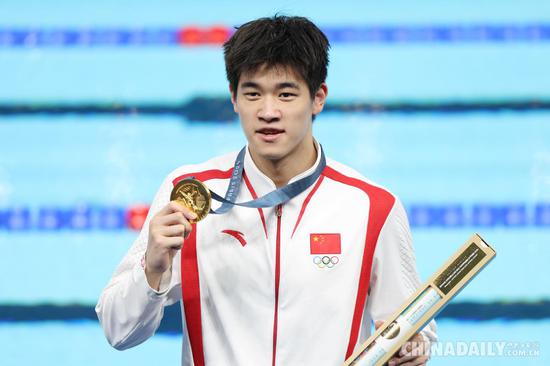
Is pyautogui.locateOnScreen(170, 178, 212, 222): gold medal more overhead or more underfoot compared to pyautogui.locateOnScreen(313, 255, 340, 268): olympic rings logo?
more overhead

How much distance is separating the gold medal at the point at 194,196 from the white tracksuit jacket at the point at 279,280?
0.13 meters

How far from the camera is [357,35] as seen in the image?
376cm

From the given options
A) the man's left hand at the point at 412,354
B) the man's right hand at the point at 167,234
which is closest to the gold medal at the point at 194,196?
the man's right hand at the point at 167,234

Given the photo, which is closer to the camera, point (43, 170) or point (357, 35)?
point (43, 170)

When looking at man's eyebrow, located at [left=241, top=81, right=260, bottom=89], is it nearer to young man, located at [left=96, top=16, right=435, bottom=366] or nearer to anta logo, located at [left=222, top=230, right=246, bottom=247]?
young man, located at [left=96, top=16, right=435, bottom=366]

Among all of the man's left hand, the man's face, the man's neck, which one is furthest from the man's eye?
the man's left hand

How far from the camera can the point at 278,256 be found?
1.64 meters

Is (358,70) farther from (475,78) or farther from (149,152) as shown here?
(149,152)

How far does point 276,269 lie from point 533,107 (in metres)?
2.27

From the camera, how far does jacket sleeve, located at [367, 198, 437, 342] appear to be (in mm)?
1665

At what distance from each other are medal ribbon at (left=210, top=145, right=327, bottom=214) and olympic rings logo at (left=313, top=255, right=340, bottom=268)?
0.38 ft

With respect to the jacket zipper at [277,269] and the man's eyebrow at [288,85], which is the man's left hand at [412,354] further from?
the man's eyebrow at [288,85]

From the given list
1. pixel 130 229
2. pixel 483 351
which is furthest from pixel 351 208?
pixel 130 229

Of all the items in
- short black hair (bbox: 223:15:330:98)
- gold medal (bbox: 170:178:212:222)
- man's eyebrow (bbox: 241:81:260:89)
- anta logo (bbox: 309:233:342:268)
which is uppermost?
short black hair (bbox: 223:15:330:98)
